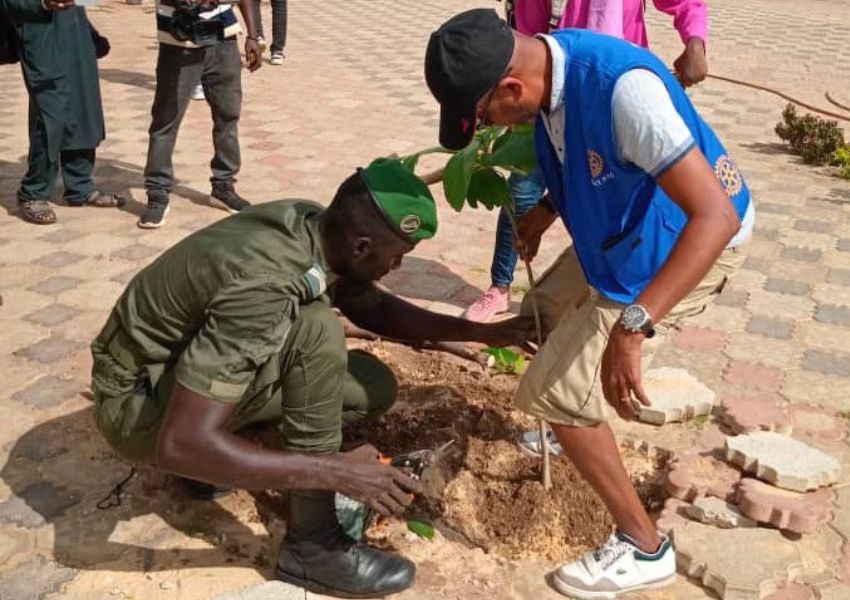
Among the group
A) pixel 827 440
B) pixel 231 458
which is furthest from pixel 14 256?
pixel 827 440

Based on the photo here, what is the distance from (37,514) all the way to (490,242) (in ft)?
9.86

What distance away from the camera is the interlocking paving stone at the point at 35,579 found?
2.70 metres

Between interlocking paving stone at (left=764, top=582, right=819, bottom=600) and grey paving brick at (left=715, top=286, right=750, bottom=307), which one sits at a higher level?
interlocking paving stone at (left=764, top=582, right=819, bottom=600)

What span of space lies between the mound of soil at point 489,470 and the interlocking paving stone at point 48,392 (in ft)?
3.81

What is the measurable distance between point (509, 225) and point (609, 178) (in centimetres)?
188

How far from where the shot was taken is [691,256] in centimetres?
215

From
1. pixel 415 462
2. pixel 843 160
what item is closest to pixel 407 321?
pixel 415 462

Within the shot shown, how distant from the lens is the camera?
5137 millimetres

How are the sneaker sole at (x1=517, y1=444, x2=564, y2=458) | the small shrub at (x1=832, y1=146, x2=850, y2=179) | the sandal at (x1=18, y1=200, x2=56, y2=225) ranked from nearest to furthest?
the sneaker sole at (x1=517, y1=444, x2=564, y2=458)
the sandal at (x1=18, y1=200, x2=56, y2=225)
the small shrub at (x1=832, y1=146, x2=850, y2=179)

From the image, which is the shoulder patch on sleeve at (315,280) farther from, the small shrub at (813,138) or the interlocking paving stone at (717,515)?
the small shrub at (813,138)

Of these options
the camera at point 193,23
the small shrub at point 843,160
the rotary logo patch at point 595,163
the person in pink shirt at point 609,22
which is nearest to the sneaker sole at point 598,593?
the rotary logo patch at point 595,163

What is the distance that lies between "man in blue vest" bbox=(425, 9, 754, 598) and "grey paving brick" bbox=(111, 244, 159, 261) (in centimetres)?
298

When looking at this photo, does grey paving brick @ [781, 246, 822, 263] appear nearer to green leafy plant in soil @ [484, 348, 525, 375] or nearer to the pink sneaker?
the pink sneaker

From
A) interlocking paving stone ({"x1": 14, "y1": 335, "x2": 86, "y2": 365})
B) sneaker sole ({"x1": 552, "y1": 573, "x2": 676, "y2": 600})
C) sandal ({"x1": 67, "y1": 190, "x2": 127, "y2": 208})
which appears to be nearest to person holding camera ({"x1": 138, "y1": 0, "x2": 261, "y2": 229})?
sandal ({"x1": 67, "y1": 190, "x2": 127, "y2": 208})
